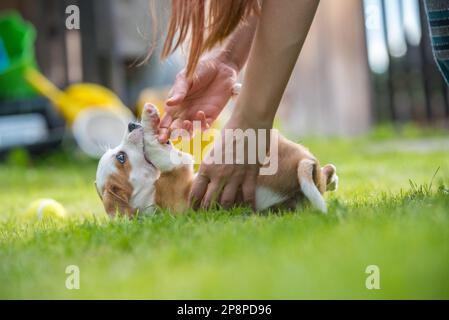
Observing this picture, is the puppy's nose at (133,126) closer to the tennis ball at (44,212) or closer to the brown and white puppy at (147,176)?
the brown and white puppy at (147,176)

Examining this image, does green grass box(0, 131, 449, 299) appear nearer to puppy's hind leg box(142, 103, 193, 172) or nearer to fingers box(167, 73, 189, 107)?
puppy's hind leg box(142, 103, 193, 172)

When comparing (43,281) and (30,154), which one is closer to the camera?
(43,281)

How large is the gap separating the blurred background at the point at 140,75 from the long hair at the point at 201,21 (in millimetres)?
3015

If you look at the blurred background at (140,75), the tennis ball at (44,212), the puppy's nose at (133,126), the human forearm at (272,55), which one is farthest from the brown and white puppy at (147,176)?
the blurred background at (140,75)

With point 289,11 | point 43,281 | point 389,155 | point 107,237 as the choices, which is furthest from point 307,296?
point 389,155

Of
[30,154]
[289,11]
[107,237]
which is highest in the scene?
[30,154]

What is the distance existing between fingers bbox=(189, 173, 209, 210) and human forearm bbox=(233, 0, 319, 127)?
0.23 m

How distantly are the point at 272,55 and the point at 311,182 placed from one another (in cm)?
40

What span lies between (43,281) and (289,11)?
0.98 m

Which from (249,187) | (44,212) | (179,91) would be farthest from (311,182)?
(44,212)

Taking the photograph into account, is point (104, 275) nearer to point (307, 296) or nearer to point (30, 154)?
point (307, 296)

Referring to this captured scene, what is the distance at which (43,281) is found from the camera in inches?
61.2

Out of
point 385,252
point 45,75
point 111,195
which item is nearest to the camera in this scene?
point 385,252

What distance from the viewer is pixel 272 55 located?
1.98 metres
